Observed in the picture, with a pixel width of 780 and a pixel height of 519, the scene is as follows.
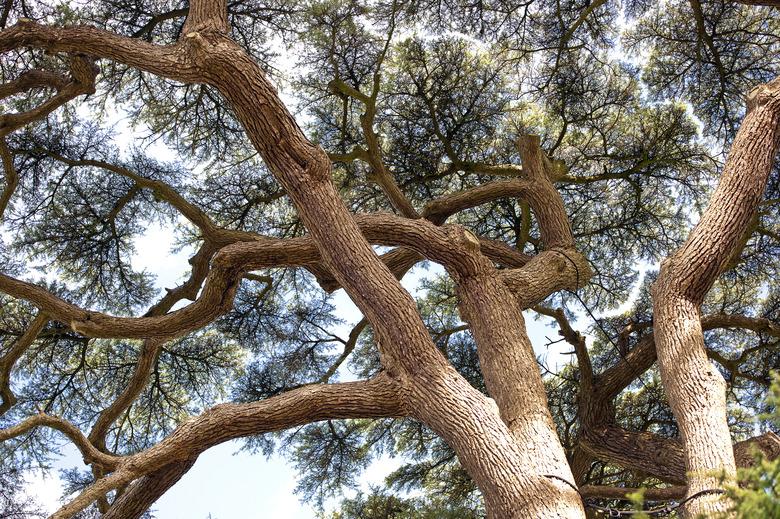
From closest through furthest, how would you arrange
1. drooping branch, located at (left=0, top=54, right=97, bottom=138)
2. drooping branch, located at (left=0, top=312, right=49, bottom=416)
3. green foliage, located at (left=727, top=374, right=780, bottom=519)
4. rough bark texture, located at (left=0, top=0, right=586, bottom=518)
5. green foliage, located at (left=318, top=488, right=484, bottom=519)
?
green foliage, located at (left=727, top=374, right=780, bottom=519), rough bark texture, located at (left=0, top=0, right=586, bottom=518), drooping branch, located at (left=0, top=54, right=97, bottom=138), drooping branch, located at (left=0, top=312, right=49, bottom=416), green foliage, located at (left=318, top=488, right=484, bottom=519)

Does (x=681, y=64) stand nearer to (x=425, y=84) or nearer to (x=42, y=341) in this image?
(x=425, y=84)

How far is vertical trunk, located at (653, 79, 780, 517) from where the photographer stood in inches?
150

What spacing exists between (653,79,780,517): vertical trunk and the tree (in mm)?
176

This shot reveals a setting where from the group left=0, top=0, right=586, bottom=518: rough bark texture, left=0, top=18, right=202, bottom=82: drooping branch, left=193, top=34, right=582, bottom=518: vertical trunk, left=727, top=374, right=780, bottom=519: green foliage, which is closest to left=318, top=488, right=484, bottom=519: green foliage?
left=0, top=0, right=586, bottom=518: rough bark texture

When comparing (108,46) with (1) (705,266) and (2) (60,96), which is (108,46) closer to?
(2) (60,96)

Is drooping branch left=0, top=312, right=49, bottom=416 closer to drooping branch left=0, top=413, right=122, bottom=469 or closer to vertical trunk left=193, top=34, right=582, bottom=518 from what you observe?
drooping branch left=0, top=413, right=122, bottom=469

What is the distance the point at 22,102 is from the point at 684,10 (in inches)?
223

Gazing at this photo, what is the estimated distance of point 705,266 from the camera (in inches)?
163

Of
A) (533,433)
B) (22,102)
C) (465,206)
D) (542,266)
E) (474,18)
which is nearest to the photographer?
(533,433)

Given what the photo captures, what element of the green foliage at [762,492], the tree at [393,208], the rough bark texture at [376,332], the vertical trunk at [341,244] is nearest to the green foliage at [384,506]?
the tree at [393,208]

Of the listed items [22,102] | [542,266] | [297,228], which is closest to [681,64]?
[542,266]

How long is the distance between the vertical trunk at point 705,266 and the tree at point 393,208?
176 millimetres

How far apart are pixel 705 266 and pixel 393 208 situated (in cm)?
316

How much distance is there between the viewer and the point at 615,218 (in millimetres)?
7156
